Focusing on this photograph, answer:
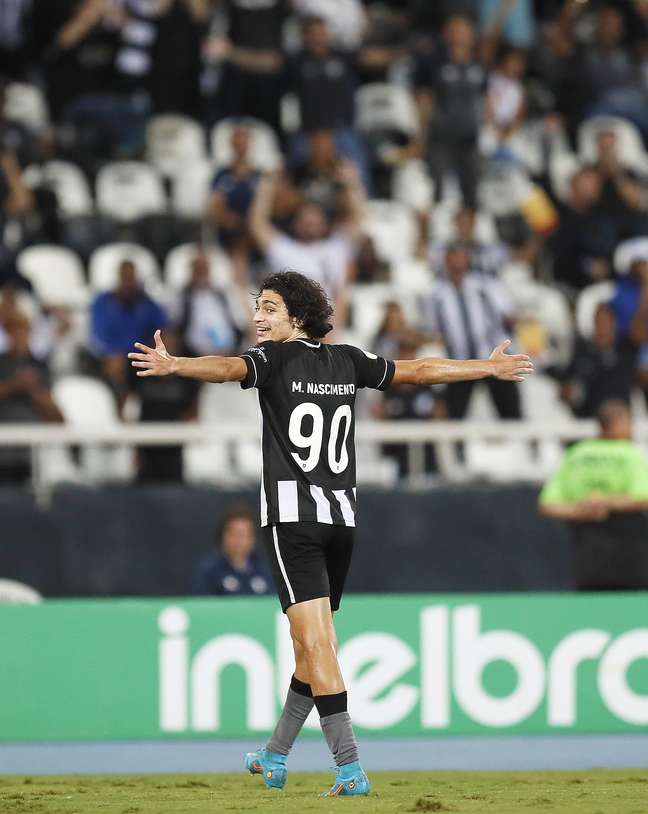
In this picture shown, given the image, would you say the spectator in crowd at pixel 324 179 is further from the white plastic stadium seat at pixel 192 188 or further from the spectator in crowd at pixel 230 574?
the spectator in crowd at pixel 230 574

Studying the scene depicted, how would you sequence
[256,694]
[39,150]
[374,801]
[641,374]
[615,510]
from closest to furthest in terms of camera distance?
[374,801] → [256,694] → [615,510] → [641,374] → [39,150]

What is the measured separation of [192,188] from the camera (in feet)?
49.1

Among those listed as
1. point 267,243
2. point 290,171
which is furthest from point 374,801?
point 290,171

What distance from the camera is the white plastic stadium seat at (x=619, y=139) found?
16.7 m

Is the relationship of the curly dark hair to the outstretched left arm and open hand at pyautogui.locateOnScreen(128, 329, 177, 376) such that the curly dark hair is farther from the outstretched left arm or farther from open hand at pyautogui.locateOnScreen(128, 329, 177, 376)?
open hand at pyautogui.locateOnScreen(128, 329, 177, 376)

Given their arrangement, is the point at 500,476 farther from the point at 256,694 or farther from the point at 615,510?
the point at 256,694

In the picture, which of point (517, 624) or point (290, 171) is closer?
point (517, 624)

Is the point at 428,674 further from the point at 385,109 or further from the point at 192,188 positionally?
the point at 385,109

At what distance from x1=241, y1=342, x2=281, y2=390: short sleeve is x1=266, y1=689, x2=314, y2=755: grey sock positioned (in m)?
1.32

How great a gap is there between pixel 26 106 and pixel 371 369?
9.16 m

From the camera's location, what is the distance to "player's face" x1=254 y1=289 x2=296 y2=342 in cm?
705

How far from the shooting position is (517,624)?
415 inches

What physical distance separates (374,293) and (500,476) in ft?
6.77

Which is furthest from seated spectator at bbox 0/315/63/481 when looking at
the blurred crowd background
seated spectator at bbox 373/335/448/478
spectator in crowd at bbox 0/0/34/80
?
spectator in crowd at bbox 0/0/34/80
